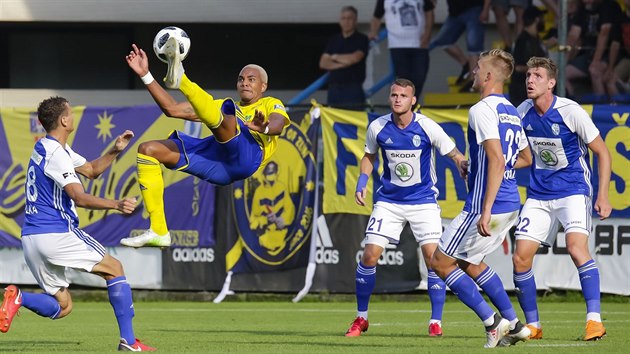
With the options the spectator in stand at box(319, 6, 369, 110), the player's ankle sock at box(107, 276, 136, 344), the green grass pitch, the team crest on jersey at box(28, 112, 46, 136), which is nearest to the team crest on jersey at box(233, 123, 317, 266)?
the green grass pitch

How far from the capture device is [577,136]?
1144 centimetres

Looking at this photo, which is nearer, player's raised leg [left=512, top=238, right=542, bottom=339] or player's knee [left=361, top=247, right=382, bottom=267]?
player's raised leg [left=512, top=238, right=542, bottom=339]

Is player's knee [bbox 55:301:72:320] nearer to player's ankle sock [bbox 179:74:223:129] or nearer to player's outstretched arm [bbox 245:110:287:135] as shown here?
player's ankle sock [bbox 179:74:223:129]

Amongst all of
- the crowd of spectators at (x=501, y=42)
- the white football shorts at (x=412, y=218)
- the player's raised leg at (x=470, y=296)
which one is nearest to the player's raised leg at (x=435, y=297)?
the white football shorts at (x=412, y=218)

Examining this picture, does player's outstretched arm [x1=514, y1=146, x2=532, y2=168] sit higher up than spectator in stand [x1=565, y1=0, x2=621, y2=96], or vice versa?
spectator in stand [x1=565, y1=0, x2=621, y2=96]

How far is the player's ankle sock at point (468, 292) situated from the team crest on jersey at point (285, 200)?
7303 mm

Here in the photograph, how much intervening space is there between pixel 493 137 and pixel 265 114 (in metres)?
2.37

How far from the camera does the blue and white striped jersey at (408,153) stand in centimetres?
1280

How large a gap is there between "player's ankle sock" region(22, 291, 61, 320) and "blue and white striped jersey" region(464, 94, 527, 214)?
346cm

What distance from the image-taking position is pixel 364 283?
12.6m

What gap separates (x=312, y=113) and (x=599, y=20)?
187 inches

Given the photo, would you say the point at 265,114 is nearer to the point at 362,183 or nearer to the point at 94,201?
the point at 362,183

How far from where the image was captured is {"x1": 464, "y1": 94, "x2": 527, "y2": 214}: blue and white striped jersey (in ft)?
33.0

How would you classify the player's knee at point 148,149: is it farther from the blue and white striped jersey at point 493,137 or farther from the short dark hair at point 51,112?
the blue and white striped jersey at point 493,137
